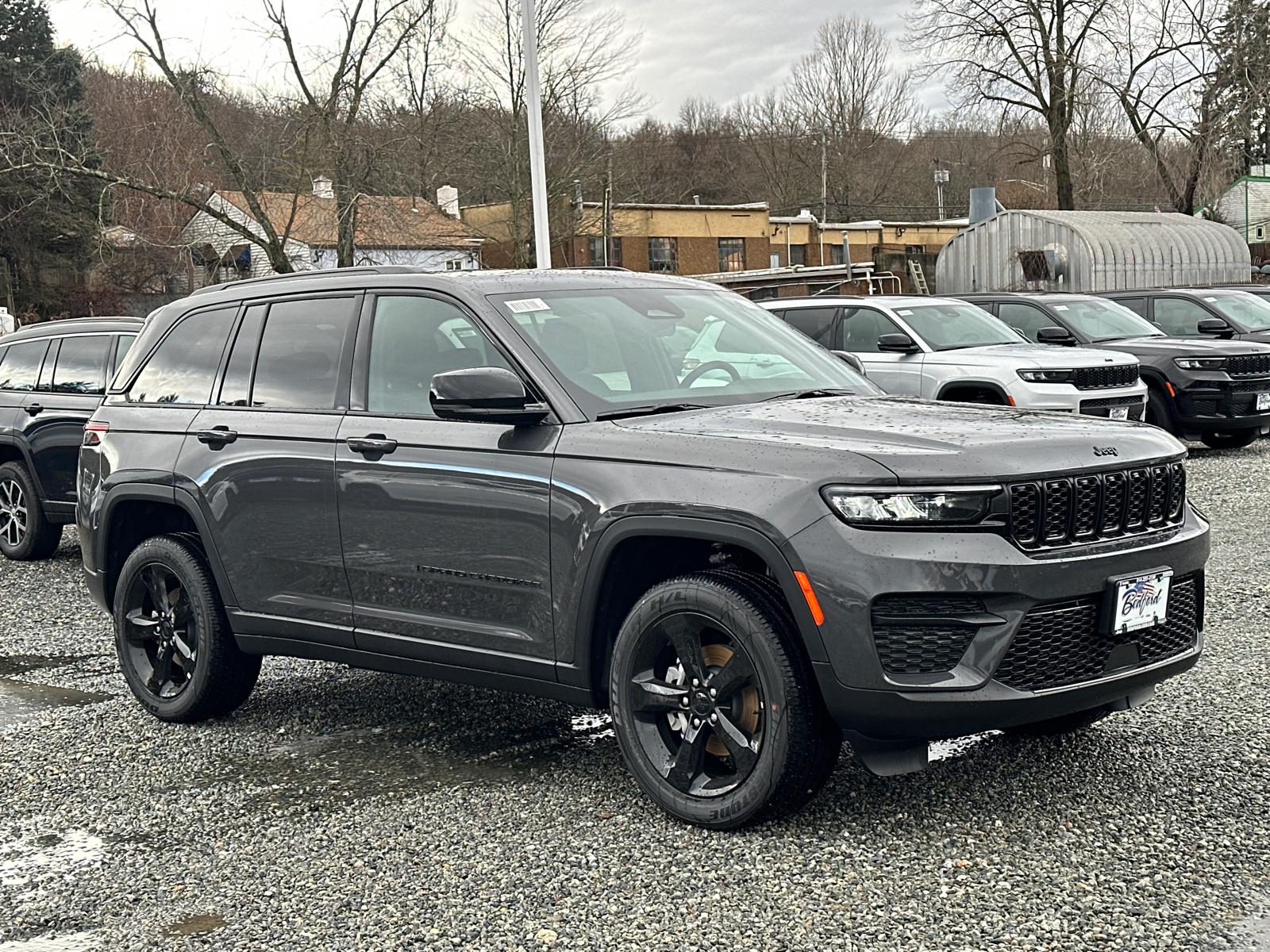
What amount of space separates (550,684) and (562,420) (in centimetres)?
89

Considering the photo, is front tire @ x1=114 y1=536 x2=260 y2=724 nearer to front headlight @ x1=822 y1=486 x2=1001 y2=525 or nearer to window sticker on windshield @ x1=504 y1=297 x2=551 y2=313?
window sticker on windshield @ x1=504 y1=297 x2=551 y2=313

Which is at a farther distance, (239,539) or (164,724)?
(164,724)

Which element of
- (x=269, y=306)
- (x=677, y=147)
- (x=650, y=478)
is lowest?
(x=650, y=478)

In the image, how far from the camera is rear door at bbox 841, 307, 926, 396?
13242mm

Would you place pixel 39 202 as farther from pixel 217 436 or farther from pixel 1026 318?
pixel 217 436

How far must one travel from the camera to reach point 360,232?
32812mm

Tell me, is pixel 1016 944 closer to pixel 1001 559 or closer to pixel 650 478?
pixel 1001 559

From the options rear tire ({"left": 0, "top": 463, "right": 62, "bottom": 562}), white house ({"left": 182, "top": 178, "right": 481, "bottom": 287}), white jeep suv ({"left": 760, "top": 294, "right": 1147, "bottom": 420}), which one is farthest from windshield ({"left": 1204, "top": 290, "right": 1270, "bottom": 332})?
rear tire ({"left": 0, "top": 463, "right": 62, "bottom": 562})

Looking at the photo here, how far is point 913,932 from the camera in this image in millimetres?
3414

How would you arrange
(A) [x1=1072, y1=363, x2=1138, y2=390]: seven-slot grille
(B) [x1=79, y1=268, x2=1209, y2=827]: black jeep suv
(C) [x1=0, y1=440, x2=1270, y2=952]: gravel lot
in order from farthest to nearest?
(A) [x1=1072, y1=363, x2=1138, y2=390]: seven-slot grille → (B) [x1=79, y1=268, x2=1209, y2=827]: black jeep suv → (C) [x1=0, y1=440, x2=1270, y2=952]: gravel lot

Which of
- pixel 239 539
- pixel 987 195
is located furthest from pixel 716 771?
pixel 987 195

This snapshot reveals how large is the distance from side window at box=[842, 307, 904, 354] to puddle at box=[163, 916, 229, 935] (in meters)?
10.9

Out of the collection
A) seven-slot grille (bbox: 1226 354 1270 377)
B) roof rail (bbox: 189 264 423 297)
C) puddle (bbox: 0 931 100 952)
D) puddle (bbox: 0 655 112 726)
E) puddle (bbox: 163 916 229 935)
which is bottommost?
puddle (bbox: 0 655 112 726)

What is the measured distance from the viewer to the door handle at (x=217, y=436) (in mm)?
5622
